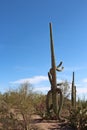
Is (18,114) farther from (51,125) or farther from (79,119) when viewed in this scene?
(79,119)

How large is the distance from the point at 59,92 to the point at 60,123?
71.8 inches

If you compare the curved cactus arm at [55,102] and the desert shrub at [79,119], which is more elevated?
the curved cactus arm at [55,102]

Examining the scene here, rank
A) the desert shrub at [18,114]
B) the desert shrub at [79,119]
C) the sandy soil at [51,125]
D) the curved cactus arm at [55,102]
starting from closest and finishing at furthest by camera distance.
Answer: the desert shrub at [18,114] < the sandy soil at [51,125] < the desert shrub at [79,119] < the curved cactus arm at [55,102]

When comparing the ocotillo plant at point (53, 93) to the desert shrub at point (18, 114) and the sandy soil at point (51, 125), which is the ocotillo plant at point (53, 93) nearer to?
the sandy soil at point (51, 125)

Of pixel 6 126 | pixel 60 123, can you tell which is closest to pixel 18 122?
pixel 6 126

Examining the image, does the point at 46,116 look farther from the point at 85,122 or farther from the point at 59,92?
the point at 85,122

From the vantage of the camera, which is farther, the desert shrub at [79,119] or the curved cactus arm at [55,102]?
the curved cactus arm at [55,102]

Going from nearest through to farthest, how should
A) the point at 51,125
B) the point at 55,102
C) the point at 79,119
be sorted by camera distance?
the point at 79,119 < the point at 51,125 < the point at 55,102

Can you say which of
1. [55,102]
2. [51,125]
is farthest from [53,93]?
[51,125]

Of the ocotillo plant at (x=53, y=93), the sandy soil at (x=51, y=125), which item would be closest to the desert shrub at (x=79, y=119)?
the sandy soil at (x=51, y=125)

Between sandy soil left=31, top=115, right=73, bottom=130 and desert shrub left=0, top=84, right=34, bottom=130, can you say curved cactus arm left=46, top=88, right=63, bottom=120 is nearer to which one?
sandy soil left=31, top=115, right=73, bottom=130

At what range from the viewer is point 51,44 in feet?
48.6

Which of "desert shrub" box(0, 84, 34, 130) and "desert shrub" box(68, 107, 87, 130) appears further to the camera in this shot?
"desert shrub" box(68, 107, 87, 130)

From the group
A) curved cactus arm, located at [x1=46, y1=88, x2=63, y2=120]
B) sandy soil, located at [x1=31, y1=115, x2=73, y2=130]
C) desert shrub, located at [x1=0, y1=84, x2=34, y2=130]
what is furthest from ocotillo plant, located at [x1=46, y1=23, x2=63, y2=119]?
desert shrub, located at [x1=0, y1=84, x2=34, y2=130]
